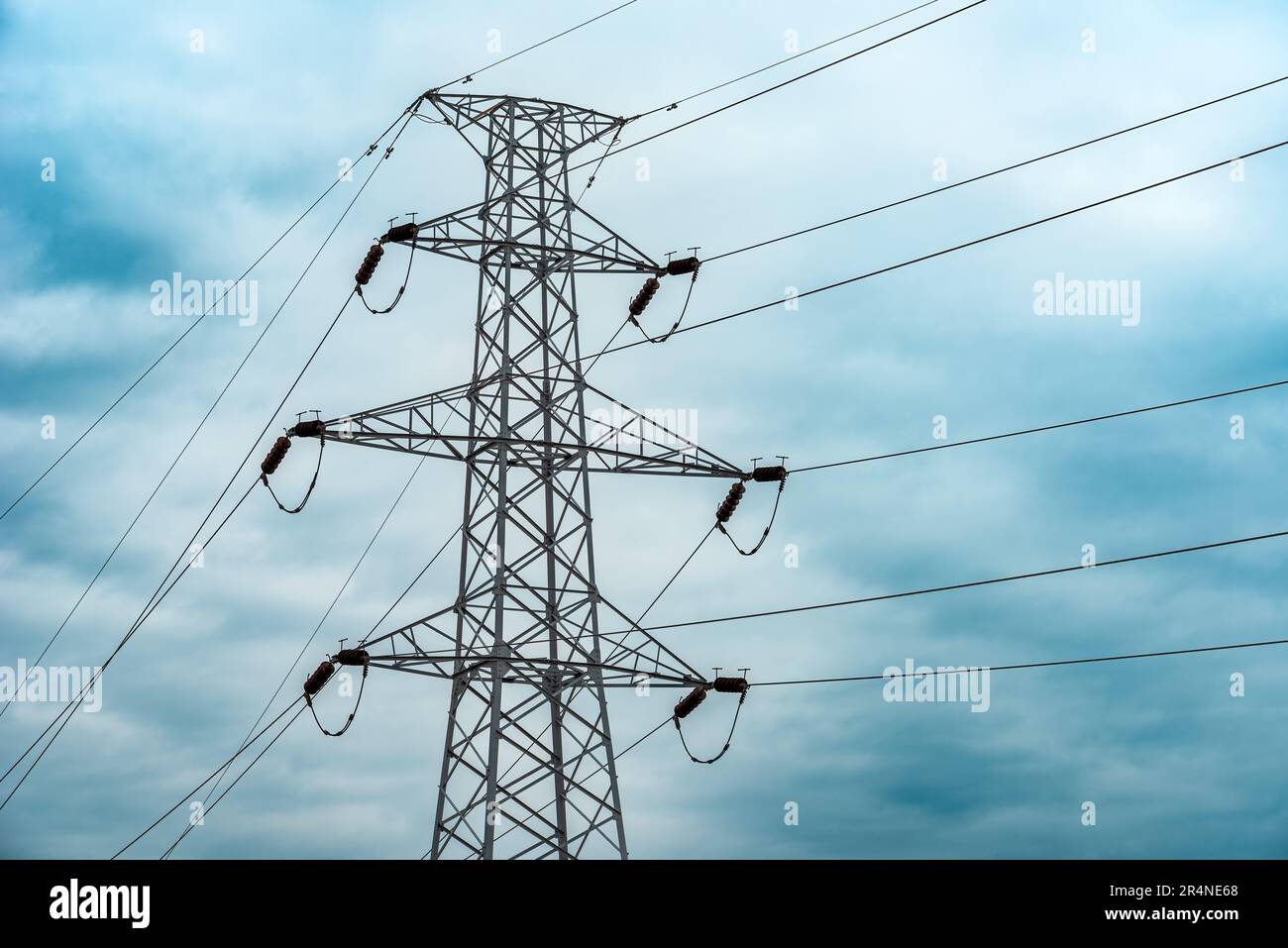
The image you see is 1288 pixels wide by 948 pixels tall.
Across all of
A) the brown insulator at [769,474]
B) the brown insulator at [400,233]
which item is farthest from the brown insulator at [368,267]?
the brown insulator at [769,474]

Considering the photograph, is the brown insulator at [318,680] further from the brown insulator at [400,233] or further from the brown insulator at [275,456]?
the brown insulator at [400,233]

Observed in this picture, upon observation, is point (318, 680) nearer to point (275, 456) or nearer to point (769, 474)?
point (275, 456)

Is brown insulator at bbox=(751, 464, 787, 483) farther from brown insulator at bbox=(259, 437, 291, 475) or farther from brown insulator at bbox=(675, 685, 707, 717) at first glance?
brown insulator at bbox=(259, 437, 291, 475)

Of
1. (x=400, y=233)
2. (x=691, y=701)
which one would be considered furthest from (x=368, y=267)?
(x=691, y=701)

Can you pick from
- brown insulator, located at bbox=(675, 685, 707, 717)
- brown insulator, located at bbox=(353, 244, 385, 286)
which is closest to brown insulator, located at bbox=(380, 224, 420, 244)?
brown insulator, located at bbox=(353, 244, 385, 286)
